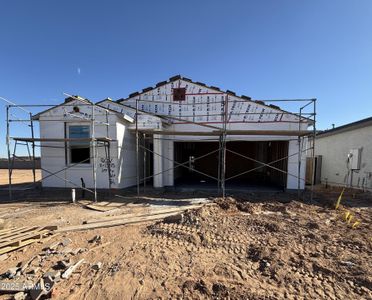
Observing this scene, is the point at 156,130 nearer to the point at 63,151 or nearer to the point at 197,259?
the point at 63,151

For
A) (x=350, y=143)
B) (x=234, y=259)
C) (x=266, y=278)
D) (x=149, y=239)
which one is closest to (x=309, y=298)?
(x=266, y=278)

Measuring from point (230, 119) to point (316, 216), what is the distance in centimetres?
597

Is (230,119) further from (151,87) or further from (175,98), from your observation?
(151,87)

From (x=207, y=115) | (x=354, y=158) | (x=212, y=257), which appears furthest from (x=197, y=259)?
(x=354, y=158)

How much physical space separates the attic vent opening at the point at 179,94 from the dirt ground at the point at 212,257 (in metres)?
6.67

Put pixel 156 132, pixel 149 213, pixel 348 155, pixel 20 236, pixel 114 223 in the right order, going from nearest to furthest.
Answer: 1. pixel 20 236
2. pixel 114 223
3. pixel 149 213
4. pixel 156 132
5. pixel 348 155

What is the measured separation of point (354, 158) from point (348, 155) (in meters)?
0.69

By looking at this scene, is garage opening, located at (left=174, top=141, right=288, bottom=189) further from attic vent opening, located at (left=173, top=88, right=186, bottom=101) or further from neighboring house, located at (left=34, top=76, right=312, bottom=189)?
attic vent opening, located at (left=173, top=88, right=186, bottom=101)

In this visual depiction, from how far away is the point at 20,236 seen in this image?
5.02m

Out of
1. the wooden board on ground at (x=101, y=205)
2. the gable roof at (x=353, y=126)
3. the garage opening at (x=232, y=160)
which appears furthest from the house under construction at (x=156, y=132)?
the gable roof at (x=353, y=126)

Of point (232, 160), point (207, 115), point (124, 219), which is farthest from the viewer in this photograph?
point (232, 160)

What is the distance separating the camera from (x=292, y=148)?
424 inches

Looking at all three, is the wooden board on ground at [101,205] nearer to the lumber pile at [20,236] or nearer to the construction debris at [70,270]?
the lumber pile at [20,236]

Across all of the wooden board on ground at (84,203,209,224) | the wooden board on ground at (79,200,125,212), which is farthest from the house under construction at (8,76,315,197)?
the wooden board on ground at (84,203,209,224)
